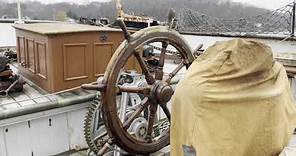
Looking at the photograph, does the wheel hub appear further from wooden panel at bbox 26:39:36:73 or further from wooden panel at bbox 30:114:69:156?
wooden panel at bbox 26:39:36:73

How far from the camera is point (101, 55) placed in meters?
4.02

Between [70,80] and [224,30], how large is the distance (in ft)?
15.0

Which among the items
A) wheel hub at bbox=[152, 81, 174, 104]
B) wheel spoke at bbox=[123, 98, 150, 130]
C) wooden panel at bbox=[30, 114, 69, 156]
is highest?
wheel hub at bbox=[152, 81, 174, 104]

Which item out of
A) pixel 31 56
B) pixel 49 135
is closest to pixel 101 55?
pixel 31 56

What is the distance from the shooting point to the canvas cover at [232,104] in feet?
5.16

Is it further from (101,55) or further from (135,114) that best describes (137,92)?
(101,55)

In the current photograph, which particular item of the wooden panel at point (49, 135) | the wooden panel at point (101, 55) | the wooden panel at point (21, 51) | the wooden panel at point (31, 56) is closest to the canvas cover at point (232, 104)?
the wooden panel at point (49, 135)

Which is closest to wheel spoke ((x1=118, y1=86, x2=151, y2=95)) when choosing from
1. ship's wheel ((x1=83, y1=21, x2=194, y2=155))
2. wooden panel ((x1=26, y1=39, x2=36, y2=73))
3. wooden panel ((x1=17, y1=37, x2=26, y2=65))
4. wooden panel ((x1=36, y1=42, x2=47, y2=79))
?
ship's wheel ((x1=83, y1=21, x2=194, y2=155))

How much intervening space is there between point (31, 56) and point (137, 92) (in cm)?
181

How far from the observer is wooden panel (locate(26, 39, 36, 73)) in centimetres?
414

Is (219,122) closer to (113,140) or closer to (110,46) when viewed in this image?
(113,140)

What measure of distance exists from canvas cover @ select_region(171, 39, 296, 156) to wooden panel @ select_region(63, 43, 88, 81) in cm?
225

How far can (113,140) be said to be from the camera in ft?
9.69

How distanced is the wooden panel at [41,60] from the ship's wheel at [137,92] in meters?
1.12
